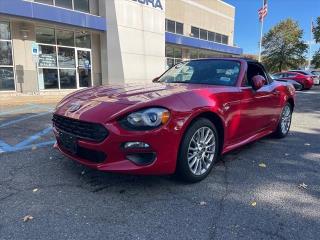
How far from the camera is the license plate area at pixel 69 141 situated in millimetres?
3229

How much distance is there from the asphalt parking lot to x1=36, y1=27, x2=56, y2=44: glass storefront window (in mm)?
11814

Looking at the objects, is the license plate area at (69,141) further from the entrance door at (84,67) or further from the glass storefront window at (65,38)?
the entrance door at (84,67)

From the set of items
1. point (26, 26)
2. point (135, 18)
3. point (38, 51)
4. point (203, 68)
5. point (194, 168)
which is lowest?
point (194, 168)

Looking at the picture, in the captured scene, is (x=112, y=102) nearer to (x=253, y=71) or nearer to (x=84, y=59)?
(x=253, y=71)

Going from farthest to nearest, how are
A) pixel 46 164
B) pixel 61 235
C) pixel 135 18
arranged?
pixel 135 18 < pixel 46 164 < pixel 61 235

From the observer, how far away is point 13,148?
15.6 ft

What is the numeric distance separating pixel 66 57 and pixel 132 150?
14.4 meters

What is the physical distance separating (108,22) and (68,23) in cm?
294

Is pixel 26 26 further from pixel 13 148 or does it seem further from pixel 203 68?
pixel 203 68

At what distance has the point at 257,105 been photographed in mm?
4551

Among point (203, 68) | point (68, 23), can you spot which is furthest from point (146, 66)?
point (203, 68)

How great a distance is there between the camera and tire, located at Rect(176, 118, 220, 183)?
3.28 m

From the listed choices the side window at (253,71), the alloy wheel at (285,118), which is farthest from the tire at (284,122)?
the side window at (253,71)

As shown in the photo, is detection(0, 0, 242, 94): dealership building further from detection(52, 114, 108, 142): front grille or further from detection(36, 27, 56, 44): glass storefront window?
detection(52, 114, 108, 142): front grille
